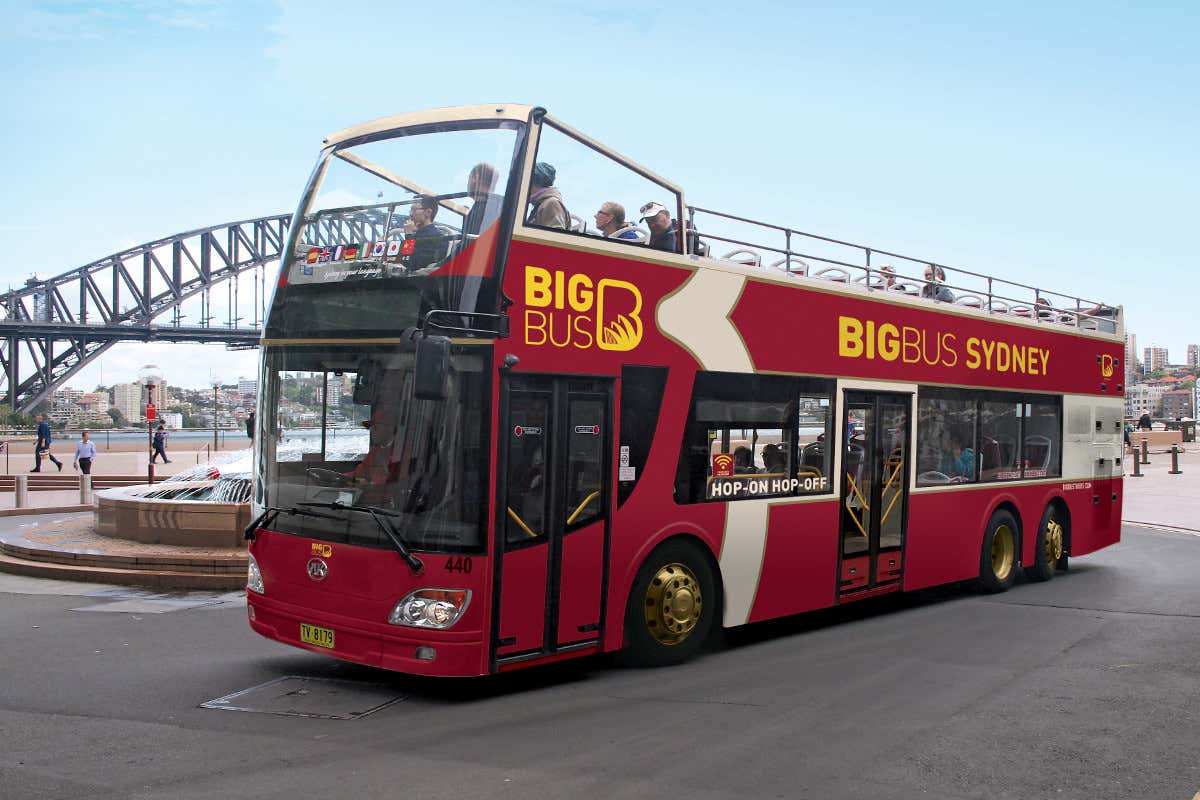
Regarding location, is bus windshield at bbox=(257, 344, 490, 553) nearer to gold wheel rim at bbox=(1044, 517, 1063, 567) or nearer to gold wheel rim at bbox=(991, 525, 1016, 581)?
gold wheel rim at bbox=(991, 525, 1016, 581)

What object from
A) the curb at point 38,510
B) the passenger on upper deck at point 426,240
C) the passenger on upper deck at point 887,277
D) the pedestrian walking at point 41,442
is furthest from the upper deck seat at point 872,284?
the pedestrian walking at point 41,442

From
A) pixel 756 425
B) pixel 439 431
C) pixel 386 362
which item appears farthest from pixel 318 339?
pixel 756 425

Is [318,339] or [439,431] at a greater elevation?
[318,339]

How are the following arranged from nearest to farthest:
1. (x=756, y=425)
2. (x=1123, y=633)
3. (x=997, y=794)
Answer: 1. (x=997, y=794)
2. (x=756, y=425)
3. (x=1123, y=633)

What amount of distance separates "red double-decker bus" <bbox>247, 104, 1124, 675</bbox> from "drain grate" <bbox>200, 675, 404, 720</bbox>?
36 cm

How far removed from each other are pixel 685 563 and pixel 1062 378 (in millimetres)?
7453

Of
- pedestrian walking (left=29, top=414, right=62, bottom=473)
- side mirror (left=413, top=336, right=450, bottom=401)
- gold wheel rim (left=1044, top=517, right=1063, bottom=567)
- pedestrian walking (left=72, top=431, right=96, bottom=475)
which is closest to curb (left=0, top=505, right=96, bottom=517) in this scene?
pedestrian walking (left=72, top=431, right=96, bottom=475)

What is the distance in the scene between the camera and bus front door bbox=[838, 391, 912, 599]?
962cm

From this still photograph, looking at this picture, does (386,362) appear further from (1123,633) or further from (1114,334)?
(1114,334)

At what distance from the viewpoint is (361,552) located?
6539 mm

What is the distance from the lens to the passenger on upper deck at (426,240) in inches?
260

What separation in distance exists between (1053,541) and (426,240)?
9.82 metres

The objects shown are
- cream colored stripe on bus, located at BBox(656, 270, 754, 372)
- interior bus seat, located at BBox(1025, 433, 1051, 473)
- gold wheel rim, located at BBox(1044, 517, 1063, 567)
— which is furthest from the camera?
A: gold wheel rim, located at BBox(1044, 517, 1063, 567)

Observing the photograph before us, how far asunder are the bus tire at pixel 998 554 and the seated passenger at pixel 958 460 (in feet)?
2.71
